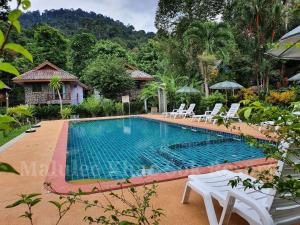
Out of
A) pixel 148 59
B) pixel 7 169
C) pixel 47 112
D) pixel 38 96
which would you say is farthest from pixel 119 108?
pixel 7 169

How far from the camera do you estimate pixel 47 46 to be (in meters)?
35.1

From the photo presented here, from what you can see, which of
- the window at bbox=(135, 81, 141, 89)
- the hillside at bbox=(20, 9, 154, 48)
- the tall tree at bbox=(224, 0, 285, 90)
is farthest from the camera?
the hillside at bbox=(20, 9, 154, 48)

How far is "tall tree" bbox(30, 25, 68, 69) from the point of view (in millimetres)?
34375

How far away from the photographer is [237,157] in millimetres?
7438

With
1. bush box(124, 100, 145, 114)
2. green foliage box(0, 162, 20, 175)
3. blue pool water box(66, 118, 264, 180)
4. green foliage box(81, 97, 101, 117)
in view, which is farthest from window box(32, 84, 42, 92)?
green foliage box(0, 162, 20, 175)

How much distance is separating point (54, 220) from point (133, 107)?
21186mm

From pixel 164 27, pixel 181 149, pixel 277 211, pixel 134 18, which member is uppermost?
pixel 134 18

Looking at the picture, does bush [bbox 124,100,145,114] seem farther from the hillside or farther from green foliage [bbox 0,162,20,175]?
the hillside

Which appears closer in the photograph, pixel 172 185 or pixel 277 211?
pixel 277 211

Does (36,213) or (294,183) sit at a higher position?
(294,183)

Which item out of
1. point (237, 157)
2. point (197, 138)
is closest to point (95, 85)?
point (197, 138)

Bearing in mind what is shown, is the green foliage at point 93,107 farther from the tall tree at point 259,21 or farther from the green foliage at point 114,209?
the green foliage at point 114,209

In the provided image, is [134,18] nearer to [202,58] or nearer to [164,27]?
[164,27]

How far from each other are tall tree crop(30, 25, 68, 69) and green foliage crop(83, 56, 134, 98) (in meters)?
12.0
